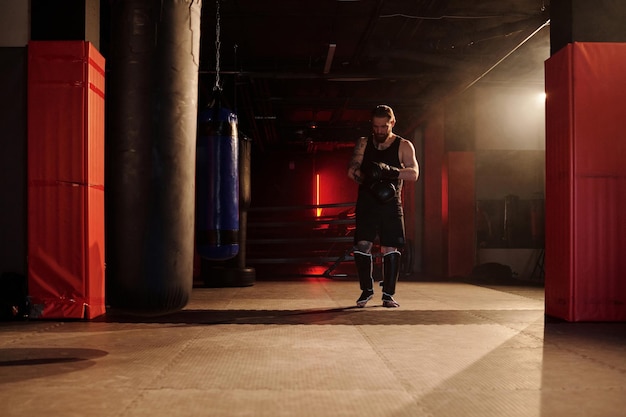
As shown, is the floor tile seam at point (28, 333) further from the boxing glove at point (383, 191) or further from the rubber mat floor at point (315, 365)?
the boxing glove at point (383, 191)

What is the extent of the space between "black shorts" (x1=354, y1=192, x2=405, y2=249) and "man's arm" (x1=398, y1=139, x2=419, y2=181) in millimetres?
256

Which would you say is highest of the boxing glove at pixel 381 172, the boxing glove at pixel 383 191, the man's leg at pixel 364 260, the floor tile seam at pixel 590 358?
the boxing glove at pixel 381 172

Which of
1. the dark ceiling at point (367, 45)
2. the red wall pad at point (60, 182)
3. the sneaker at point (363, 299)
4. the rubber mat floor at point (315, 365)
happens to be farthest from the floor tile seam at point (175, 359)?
the dark ceiling at point (367, 45)

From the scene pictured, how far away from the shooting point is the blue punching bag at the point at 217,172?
13.4 ft

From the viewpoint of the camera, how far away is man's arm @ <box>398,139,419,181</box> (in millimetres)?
5410

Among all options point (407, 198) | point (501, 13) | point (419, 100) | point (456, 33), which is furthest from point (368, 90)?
point (501, 13)

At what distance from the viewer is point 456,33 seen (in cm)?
870

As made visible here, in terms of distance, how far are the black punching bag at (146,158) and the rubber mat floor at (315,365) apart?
43 cm

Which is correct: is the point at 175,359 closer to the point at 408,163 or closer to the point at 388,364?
the point at 388,364

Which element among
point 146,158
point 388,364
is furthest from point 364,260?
point 146,158

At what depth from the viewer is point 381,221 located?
5551 millimetres

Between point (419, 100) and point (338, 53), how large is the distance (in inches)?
96.0

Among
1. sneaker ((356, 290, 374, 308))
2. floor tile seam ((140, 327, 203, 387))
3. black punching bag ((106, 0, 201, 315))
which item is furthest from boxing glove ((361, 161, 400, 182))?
black punching bag ((106, 0, 201, 315))

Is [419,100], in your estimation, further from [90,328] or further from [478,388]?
[478,388]
